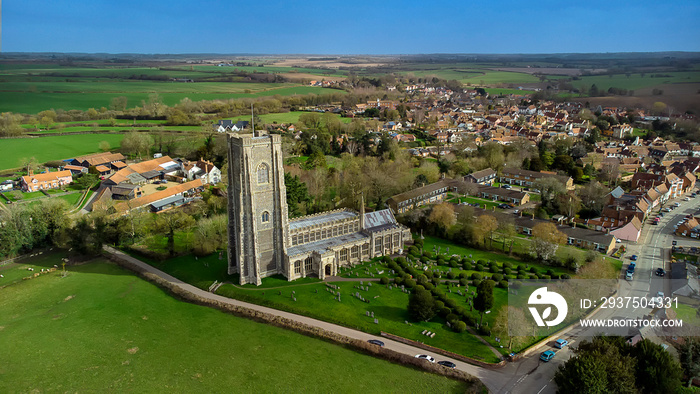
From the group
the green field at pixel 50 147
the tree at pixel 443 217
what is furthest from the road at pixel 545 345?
the green field at pixel 50 147

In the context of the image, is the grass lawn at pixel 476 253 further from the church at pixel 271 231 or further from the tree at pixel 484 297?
the tree at pixel 484 297

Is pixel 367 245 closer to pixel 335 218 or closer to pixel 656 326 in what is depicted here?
pixel 335 218

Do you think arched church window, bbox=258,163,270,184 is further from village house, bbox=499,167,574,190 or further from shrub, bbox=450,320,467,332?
village house, bbox=499,167,574,190

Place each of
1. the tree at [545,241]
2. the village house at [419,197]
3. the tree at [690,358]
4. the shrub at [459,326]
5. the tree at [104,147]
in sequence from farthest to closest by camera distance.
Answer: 1. the tree at [104,147]
2. the village house at [419,197]
3. the tree at [545,241]
4. the shrub at [459,326]
5. the tree at [690,358]

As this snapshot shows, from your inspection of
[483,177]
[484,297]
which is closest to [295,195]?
[484,297]

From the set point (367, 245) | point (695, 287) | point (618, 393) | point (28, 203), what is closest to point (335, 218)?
point (367, 245)

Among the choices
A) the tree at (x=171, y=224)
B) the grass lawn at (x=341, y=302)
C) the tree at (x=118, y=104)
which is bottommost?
the grass lawn at (x=341, y=302)

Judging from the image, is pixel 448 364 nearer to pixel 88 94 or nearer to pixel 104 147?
pixel 104 147

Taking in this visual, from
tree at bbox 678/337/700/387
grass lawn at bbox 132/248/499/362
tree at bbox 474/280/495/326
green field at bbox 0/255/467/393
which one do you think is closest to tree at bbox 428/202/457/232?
grass lawn at bbox 132/248/499/362
